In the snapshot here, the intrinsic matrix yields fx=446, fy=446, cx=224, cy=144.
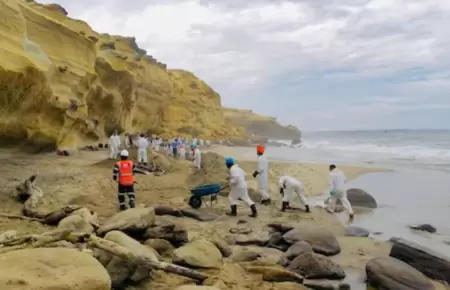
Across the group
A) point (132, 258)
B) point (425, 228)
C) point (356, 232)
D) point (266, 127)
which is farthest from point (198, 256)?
point (266, 127)

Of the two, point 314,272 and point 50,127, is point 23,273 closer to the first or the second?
point 314,272

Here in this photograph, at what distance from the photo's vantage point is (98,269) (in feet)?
14.8

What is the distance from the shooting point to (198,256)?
646 centimetres

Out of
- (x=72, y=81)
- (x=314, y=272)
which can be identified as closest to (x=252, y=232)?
(x=314, y=272)

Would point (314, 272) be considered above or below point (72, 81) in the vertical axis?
below

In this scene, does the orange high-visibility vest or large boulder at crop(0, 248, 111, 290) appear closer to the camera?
large boulder at crop(0, 248, 111, 290)

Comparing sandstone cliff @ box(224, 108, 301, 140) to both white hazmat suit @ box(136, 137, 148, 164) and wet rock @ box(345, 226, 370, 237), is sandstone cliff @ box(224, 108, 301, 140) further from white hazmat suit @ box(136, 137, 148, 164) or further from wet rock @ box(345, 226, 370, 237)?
wet rock @ box(345, 226, 370, 237)

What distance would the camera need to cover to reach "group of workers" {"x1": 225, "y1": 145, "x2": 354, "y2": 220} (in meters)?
11.3

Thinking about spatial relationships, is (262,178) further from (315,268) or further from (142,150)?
(142,150)

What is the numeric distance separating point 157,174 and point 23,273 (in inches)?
531

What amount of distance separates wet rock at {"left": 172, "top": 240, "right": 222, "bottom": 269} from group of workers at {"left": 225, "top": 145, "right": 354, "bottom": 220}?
4.42 metres

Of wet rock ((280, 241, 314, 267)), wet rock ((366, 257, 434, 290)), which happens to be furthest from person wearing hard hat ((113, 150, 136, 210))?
wet rock ((366, 257, 434, 290))

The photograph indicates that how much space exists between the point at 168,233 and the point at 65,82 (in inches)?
685

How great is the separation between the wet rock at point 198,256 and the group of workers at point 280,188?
14.5ft
